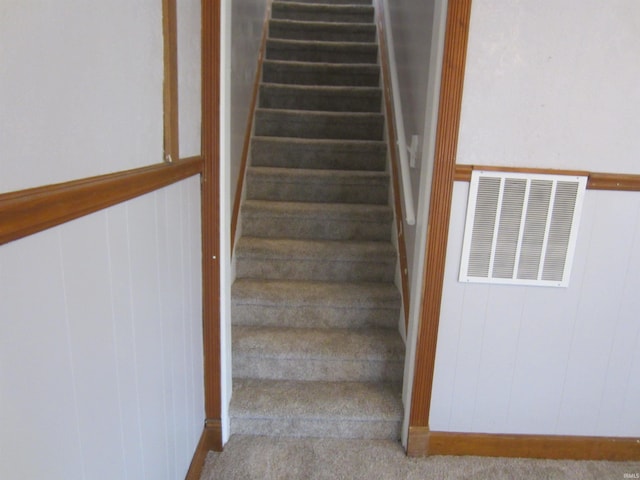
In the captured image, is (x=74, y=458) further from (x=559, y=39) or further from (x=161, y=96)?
(x=559, y=39)

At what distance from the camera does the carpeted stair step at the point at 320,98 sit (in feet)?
10.4

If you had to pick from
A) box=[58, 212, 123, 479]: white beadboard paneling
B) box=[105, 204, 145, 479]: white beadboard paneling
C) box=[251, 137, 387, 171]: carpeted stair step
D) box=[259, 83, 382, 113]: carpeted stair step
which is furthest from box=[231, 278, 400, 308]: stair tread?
box=[259, 83, 382, 113]: carpeted stair step

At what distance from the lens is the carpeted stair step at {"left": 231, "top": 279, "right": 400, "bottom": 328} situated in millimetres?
2160

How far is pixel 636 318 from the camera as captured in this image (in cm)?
176

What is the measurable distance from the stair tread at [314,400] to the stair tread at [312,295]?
37cm

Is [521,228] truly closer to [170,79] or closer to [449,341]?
[449,341]

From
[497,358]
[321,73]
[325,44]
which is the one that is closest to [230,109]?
[497,358]

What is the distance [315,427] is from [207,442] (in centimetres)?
44

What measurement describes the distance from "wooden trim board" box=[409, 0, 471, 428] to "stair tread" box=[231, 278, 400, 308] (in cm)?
47

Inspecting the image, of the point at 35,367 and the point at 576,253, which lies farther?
the point at 576,253

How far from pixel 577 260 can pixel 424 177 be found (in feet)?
2.20

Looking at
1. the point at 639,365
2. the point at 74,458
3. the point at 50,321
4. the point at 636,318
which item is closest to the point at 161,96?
the point at 50,321

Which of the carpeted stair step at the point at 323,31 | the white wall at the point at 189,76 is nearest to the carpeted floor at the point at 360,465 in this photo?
the white wall at the point at 189,76

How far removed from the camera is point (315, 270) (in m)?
2.37
